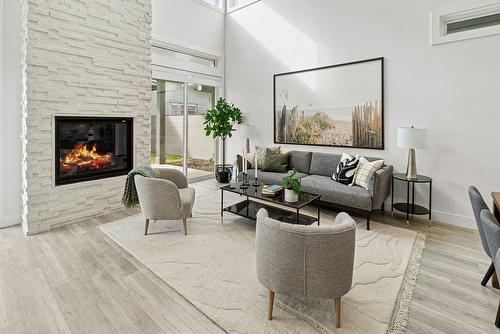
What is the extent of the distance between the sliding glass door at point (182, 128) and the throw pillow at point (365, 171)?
12.5ft

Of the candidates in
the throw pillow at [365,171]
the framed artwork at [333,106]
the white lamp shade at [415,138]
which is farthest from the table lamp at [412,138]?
the framed artwork at [333,106]

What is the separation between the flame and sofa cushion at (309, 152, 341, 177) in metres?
3.51

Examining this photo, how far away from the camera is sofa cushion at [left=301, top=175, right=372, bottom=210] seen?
3693 millimetres

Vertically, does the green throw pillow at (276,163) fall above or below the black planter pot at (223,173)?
above

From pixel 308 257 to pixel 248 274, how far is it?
994 millimetres

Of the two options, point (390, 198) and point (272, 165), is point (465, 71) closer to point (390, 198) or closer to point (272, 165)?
point (390, 198)

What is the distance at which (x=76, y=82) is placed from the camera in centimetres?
380

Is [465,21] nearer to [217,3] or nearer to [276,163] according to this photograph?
[276,163]

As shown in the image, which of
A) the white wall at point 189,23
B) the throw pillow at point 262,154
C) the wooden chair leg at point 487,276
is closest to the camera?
the wooden chair leg at point 487,276

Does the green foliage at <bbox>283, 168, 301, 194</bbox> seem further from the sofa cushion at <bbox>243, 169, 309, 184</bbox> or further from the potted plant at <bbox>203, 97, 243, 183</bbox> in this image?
the potted plant at <bbox>203, 97, 243, 183</bbox>

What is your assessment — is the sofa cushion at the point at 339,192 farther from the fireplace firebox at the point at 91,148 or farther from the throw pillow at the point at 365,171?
the fireplace firebox at the point at 91,148

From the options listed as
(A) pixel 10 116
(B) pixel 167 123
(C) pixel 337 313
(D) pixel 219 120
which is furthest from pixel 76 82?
(C) pixel 337 313

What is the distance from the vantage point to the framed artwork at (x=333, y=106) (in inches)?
175

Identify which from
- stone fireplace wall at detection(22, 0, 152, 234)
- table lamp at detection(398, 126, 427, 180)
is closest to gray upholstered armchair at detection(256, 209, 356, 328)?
table lamp at detection(398, 126, 427, 180)
